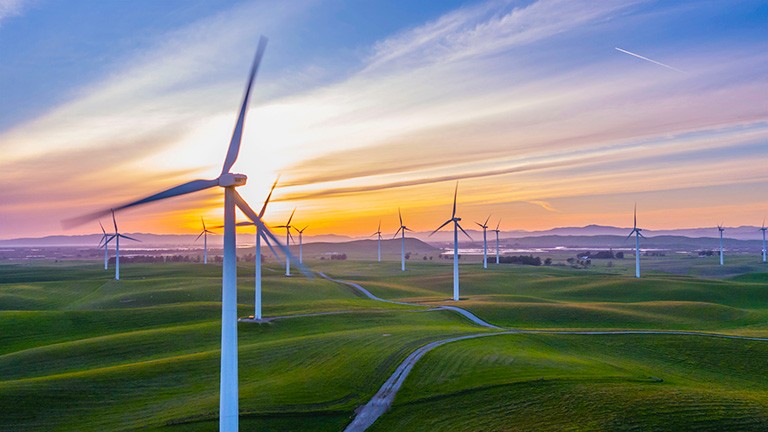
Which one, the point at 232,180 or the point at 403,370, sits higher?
the point at 232,180

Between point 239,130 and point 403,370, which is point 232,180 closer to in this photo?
point 239,130

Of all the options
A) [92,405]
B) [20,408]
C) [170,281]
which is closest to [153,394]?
[92,405]

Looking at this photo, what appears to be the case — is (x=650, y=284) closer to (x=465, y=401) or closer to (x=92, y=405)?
(x=465, y=401)

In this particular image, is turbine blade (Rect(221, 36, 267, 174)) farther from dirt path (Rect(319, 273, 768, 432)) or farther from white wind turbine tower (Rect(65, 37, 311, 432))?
dirt path (Rect(319, 273, 768, 432))

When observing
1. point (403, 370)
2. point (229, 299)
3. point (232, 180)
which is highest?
point (232, 180)

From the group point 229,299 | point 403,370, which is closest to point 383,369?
point 403,370

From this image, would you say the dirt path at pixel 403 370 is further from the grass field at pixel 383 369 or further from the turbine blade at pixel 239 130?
the turbine blade at pixel 239 130

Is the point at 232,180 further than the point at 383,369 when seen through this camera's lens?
No
